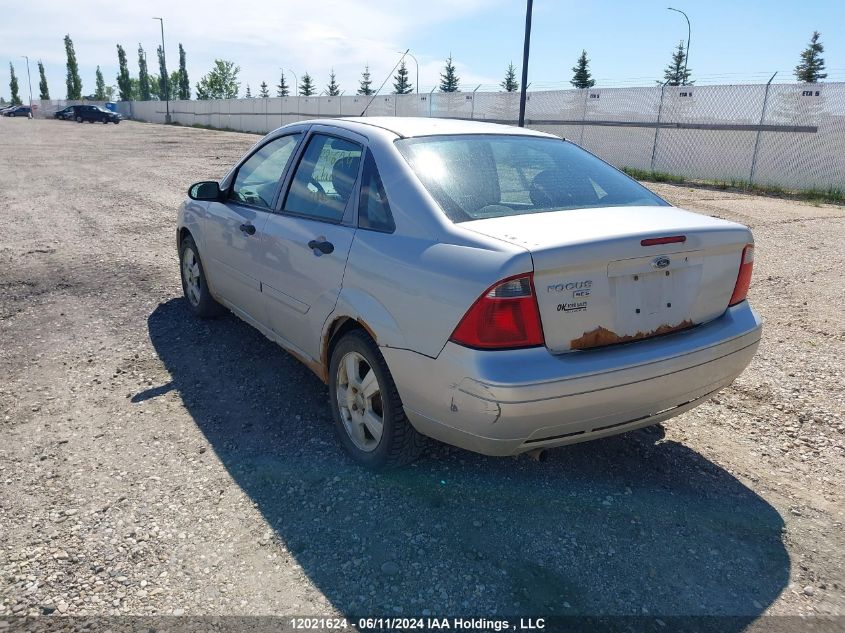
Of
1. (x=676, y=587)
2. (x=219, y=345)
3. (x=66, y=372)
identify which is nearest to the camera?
(x=676, y=587)

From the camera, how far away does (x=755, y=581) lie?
2641 millimetres

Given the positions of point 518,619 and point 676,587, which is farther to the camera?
point 676,587

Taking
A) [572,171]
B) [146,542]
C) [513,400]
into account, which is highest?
[572,171]

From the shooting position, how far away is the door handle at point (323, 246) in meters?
3.49

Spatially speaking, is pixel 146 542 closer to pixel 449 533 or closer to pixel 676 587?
pixel 449 533

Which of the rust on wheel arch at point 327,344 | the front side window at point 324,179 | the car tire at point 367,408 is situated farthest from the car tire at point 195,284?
the car tire at point 367,408

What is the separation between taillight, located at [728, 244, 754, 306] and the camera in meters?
3.24

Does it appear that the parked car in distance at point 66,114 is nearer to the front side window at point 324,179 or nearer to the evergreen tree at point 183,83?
the evergreen tree at point 183,83

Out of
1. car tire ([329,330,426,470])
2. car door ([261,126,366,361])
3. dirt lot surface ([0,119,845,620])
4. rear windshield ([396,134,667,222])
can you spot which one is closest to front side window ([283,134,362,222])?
car door ([261,126,366,361])

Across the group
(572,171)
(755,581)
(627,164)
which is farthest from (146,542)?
(627,164)

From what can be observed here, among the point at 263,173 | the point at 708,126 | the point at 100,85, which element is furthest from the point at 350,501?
the point at 100,85

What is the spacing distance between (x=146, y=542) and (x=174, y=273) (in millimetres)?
4794

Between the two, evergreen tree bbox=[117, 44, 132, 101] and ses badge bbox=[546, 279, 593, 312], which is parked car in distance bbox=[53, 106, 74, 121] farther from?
ses badge bbox=[546, 279, 593, 312]

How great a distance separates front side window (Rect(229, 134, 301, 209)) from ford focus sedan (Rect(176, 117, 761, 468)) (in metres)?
0.21
